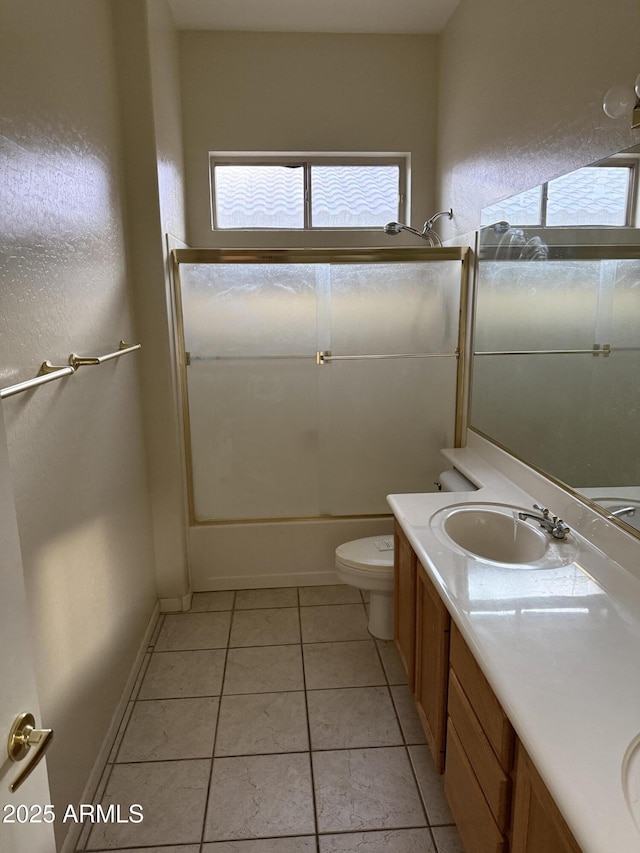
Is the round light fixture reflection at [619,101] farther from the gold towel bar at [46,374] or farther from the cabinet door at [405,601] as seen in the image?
the gold towel bar at [46,374]

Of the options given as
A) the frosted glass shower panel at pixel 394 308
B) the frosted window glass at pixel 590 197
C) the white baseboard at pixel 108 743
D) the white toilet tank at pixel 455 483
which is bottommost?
the white baseboard at pixel 108 743

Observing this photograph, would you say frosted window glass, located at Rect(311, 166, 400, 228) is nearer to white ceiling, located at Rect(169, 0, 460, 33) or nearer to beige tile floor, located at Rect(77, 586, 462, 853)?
white ceiling, located at Rect(169, 0, 460, 33)

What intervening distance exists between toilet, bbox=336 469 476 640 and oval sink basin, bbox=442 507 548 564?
16.5 inches

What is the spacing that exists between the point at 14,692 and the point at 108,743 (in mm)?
1404

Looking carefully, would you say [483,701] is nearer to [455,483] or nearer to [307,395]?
[455,483]

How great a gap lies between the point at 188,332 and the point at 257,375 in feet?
1.35

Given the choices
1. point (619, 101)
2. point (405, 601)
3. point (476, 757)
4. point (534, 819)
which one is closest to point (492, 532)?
point (405, 601)

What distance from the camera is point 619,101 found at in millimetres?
1432

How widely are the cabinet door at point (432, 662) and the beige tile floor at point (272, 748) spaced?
0.23 meters

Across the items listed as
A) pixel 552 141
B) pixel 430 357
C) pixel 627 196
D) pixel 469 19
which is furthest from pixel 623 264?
pixel 469 19

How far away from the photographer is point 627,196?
1.50 meters

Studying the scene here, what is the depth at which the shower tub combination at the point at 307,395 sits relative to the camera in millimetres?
2898

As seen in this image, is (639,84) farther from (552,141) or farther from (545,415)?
(545,415)

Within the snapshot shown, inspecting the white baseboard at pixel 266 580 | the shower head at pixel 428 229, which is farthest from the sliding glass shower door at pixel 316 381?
the white baseboard at pixel 266 580
